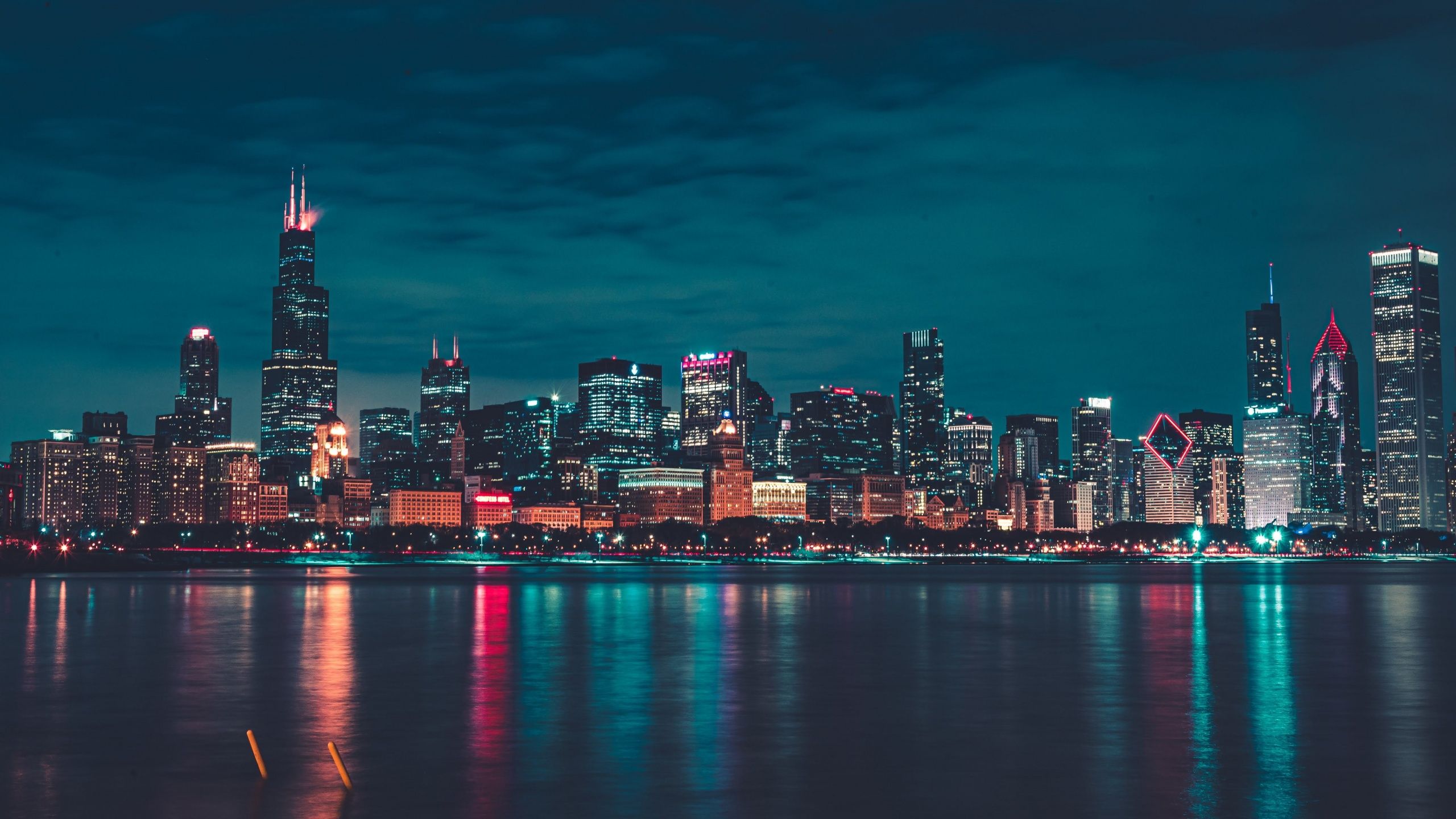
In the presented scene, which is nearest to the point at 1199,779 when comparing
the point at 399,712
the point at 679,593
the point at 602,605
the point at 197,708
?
Answer: the point at 399,712

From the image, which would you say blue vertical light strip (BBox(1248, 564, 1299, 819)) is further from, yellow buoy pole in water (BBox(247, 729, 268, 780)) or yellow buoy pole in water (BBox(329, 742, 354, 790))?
yellow buoy pole in water (BBox(247, 729, 268, 780))

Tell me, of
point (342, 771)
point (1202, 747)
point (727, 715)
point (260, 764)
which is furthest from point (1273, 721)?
point (260, 764)

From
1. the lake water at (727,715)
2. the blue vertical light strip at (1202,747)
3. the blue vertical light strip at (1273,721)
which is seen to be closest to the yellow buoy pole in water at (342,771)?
the lake water at (727,715)

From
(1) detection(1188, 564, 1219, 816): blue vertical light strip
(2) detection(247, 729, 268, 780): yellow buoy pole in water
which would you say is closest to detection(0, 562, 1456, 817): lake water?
(1) detection(1188, 564, 1219, 816): blue vertical light strip

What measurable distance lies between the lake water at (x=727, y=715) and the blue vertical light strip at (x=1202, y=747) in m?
0.11

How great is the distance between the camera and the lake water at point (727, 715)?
23734 millimetres

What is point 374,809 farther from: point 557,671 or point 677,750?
point 557,671

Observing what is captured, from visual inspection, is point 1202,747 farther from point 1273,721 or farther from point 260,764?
point 260,764

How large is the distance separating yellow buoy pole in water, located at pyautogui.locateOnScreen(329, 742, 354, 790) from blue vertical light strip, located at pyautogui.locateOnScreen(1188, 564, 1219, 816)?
13.8 metres

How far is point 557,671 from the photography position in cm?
4538

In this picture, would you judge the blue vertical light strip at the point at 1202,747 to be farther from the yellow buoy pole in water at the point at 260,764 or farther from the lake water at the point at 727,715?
the yellow buoy pole in water at the point at 260,764

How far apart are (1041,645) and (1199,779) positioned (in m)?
32.0

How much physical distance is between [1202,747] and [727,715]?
10.9 meters

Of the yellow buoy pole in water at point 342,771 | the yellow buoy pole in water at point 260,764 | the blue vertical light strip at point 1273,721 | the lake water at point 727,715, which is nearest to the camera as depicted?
the blue vertical light strip at point 1273,721
